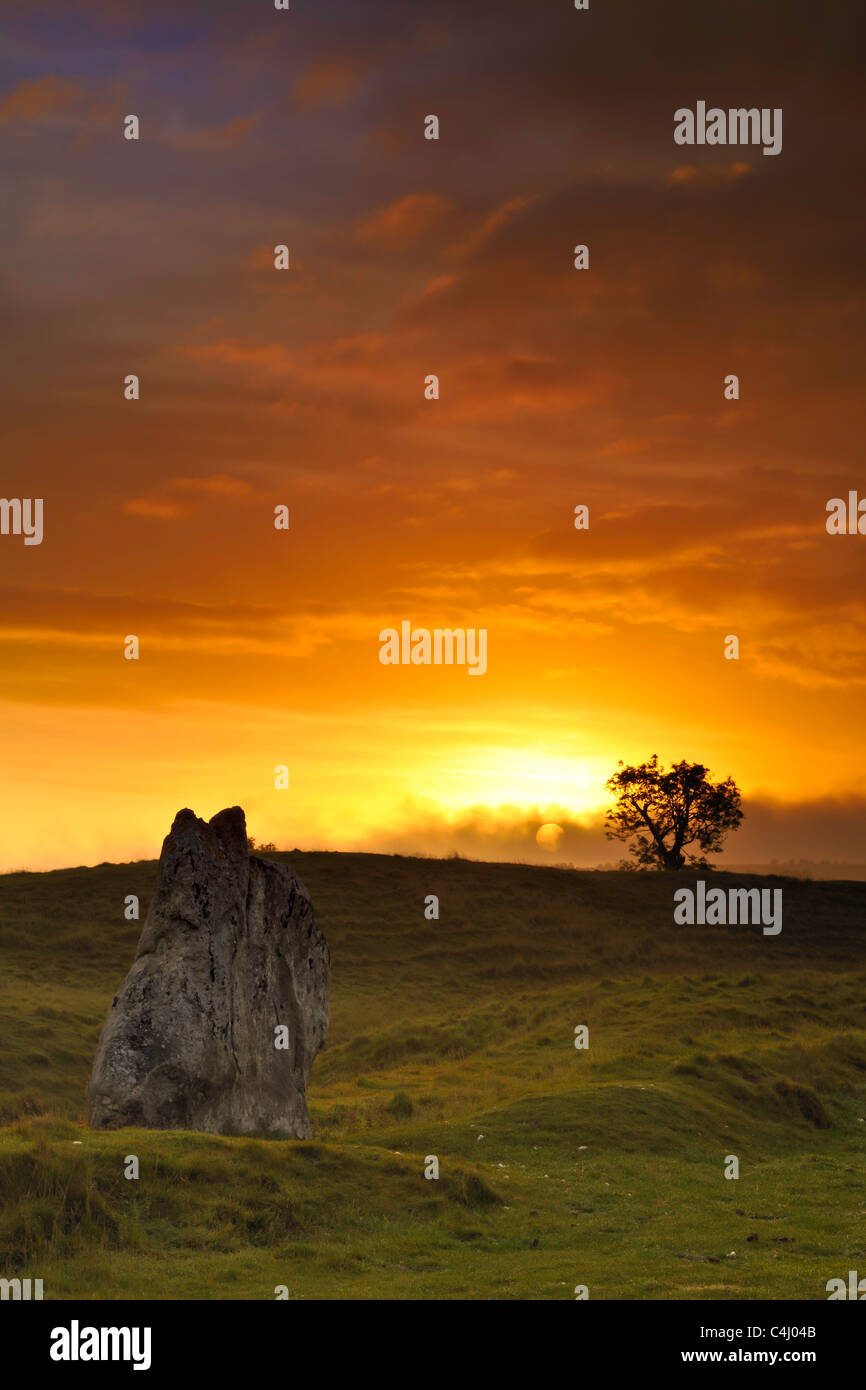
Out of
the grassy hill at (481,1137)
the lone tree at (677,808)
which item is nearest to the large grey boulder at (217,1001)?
the grassy hill at (481,1137)

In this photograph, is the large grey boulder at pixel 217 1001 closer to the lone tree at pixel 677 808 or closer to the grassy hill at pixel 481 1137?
the grassy hill at pixel 481 1137

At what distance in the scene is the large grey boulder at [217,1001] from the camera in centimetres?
2198

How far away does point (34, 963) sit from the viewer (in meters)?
50.5

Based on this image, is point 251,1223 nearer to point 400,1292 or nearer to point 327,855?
point 400,1292

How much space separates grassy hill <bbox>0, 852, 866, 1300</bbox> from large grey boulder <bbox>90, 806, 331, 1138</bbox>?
5.55 feet

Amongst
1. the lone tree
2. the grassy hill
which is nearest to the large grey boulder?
the grassy hill

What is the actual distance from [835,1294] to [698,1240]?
137 inches

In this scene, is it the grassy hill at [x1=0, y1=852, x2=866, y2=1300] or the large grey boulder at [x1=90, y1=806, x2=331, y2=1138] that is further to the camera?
the large grey boulder at [x1=90, y1=806, x2=331, y2=1138]

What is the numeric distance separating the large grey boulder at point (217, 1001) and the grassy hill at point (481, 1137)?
169 centimetres

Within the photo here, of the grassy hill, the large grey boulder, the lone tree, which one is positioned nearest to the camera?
the grassy hill

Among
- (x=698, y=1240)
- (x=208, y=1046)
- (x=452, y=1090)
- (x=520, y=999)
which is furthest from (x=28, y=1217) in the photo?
(x=520, y=999)

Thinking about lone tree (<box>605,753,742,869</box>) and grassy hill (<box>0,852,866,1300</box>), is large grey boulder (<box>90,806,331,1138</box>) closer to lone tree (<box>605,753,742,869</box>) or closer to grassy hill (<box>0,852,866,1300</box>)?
grassy hill (<box>0,852,866,1300</box>)

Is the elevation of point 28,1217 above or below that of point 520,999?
below

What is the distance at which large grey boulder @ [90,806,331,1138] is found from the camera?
21984 mm
